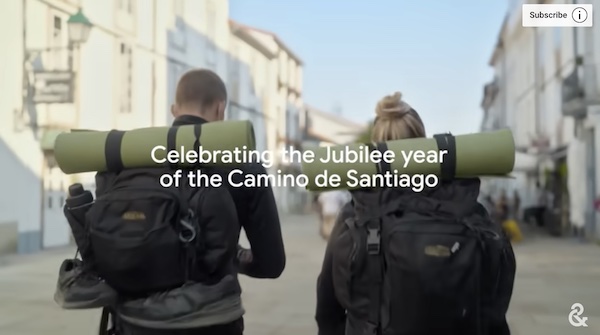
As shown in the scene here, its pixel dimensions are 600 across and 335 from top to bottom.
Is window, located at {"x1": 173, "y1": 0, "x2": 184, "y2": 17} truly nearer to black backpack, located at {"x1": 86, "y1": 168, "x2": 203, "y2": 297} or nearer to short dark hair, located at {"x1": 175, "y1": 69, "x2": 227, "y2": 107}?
short dark hair, located at {"x1": 175, "y1": 69, "x2": 227, "y2": 107}

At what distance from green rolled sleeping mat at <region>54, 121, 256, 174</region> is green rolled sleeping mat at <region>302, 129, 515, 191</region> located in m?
0.20

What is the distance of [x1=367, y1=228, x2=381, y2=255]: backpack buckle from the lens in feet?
5.46

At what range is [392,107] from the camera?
6.44 feet

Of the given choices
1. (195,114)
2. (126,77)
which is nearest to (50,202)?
(126,77)

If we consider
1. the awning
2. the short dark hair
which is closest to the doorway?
the short dark hair

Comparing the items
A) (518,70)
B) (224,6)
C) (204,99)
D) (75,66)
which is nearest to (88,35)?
(75,66)

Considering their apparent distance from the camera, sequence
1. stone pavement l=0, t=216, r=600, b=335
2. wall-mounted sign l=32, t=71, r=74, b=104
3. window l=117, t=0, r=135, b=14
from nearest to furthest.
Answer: stone pavement l=0, t=216, r=600, b=335 < window l=117, t=0, r=135, b=14 < wall-mounted sign l=32, t=71, r=74, b=104

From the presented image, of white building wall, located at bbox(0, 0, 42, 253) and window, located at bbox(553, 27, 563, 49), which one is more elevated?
window, located at bbox(553, 27, 563, 49)

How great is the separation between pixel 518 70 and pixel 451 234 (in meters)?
23.9

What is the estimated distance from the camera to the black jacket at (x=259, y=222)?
5.86ft

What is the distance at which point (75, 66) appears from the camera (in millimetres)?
9672

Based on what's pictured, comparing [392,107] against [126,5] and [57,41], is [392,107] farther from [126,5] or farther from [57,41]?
[57,41]

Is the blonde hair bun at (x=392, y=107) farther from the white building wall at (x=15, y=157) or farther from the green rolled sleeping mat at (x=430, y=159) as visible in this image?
the white building wall at (x=15, y=157)

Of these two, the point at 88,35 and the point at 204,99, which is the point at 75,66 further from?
the point at 204,99
